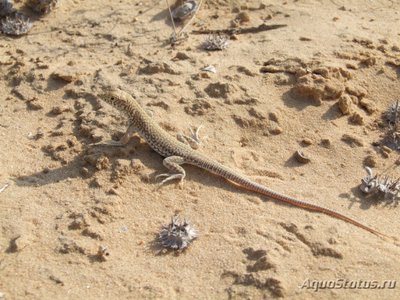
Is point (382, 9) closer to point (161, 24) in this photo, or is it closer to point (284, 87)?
point (284, 87)

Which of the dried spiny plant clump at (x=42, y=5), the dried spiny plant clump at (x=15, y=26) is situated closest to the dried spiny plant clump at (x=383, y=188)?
the dried spiny plant clump at (x=15, y=26)

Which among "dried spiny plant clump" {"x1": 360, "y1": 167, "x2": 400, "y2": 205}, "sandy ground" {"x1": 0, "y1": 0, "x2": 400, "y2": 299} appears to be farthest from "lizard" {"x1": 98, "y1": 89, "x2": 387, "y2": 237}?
"dried spiny plant clump" {"x1": 360, "y1": 167, "x2": 400, "y2": 205}

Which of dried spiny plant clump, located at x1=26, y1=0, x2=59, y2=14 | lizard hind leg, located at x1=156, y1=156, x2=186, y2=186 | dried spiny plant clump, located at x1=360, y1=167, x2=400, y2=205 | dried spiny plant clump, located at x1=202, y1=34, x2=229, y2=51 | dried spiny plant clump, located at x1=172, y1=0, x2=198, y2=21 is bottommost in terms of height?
dried spiny plant clump, located at x1=360, y1=167, x2=400, y2=205

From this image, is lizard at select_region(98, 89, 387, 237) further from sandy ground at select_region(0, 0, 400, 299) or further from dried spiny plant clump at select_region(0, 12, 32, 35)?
dried spiny plant clump at select_region(0, 12, 32, 35)

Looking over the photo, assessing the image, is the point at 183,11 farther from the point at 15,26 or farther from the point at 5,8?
the point at 5,8

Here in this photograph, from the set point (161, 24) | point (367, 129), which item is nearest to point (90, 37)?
point (161, 24)
